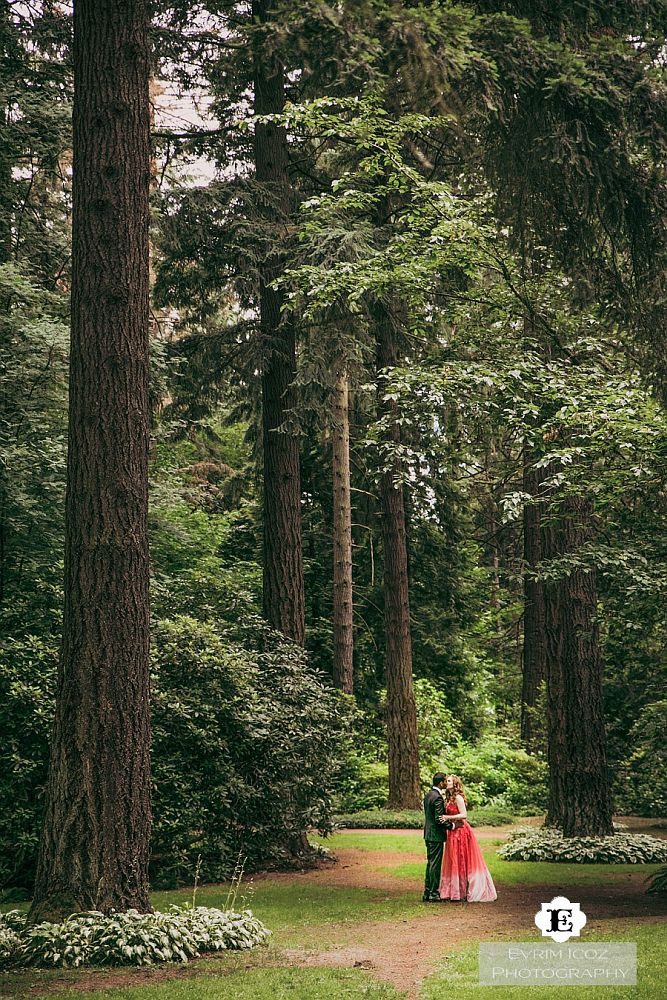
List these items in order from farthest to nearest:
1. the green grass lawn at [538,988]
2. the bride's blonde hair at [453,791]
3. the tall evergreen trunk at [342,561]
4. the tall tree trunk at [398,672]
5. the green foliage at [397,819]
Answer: the tall evergreen trunk at [342,561] < the tall tree trunk at [398,672] < the green foliage at [397,819] < the bride's blonde hair at [453,791] < the green grass lawn at [538,988]

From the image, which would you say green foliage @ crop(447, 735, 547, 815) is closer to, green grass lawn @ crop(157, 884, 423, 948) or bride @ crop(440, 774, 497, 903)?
green grass lawn @ crop(157, 884, 423, 948)

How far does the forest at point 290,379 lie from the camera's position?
8.57m

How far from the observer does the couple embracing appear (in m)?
11.3

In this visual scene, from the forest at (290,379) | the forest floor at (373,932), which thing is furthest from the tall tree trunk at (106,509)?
the forest floor at (373,932)

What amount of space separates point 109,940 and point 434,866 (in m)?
4.82

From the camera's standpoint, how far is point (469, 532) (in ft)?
92.5

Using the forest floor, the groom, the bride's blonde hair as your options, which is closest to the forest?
the forest floor

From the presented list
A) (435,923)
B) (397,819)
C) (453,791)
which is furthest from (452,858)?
(397,819)

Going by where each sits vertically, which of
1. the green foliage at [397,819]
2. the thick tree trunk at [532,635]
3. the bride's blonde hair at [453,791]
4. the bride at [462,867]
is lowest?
the green foliage at [397,819]

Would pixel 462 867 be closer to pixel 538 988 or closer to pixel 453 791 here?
pixel 453 791

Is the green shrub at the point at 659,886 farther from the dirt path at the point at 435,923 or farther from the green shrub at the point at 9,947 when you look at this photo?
the green shrub at the point at 9,947

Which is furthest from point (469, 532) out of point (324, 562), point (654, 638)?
point (654, 638)

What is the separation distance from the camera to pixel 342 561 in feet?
75.8

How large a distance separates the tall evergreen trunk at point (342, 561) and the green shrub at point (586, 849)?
7854 mm
